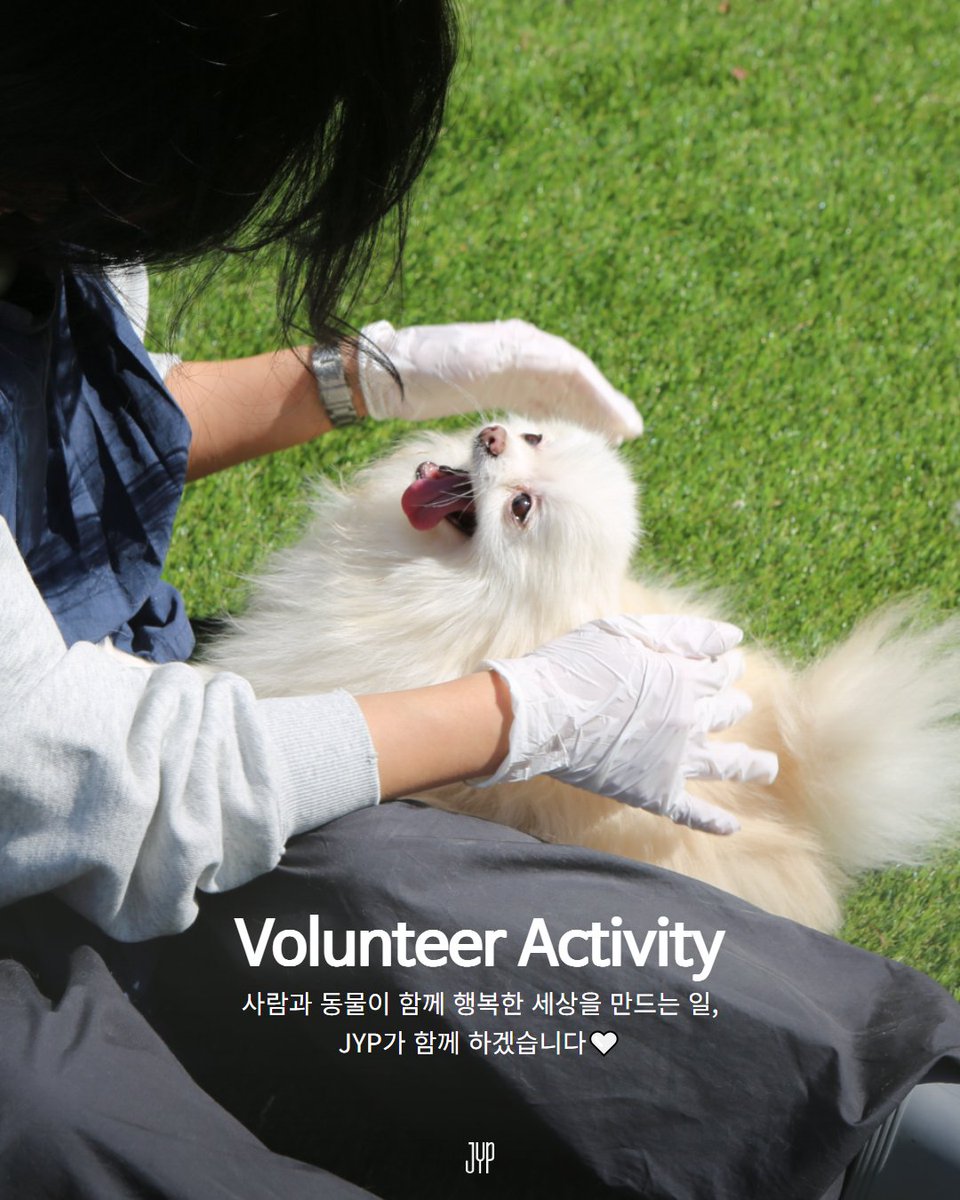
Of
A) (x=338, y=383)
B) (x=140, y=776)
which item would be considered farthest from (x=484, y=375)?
(x=140, y=776)

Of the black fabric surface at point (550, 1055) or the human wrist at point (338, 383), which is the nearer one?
the black fabric surface at point (550, 1055)

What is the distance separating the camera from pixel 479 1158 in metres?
1.13

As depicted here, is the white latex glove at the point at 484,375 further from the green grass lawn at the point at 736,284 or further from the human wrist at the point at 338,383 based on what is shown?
the green grass lawn at the point at 736,284

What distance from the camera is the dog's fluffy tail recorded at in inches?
57.1

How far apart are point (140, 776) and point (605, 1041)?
1.56 ft

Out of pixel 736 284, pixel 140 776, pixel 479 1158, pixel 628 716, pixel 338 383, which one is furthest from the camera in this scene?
pixel 736 284

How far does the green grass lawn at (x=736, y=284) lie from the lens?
2.01 meters

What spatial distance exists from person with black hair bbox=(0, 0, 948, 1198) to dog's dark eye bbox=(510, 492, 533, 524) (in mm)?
204

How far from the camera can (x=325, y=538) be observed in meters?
1.60

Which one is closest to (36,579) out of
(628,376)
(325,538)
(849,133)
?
(325,538)

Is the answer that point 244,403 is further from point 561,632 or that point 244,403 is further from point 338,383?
point 561,632

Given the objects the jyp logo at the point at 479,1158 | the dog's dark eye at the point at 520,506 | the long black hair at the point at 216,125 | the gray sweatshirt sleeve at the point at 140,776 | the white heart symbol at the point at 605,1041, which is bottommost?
the jyp logo at the point at 479,1158

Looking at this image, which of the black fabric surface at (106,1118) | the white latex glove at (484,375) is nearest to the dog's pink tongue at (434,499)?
the white latex glove at (484,375)

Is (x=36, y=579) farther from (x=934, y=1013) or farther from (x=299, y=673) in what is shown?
(x=934, y=1013)
